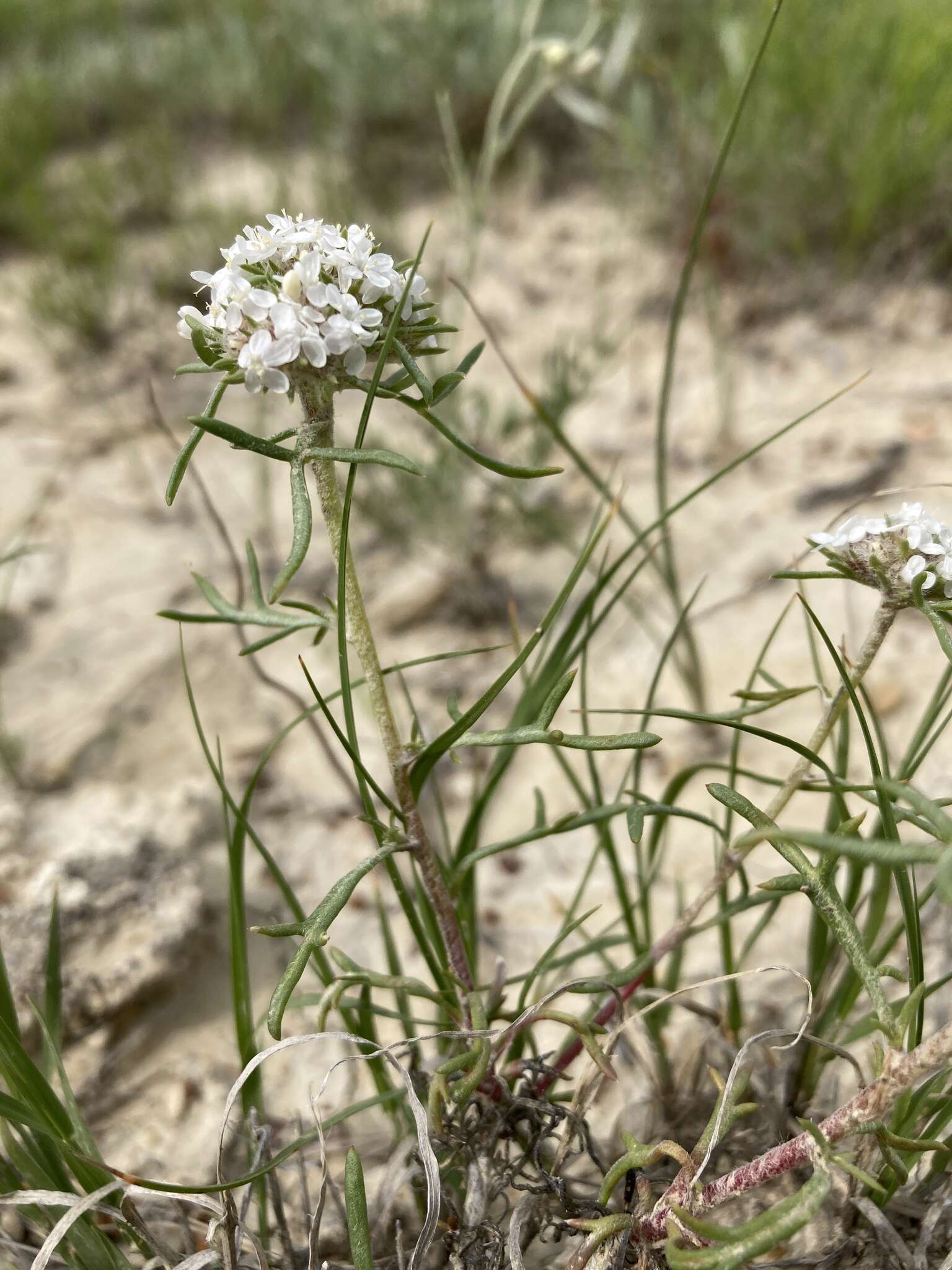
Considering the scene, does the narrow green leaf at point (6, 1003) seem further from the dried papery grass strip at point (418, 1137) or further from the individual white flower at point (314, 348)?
the individual white flower at point (314, 348)

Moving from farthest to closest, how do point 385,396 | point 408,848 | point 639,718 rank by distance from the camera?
point 639,718, point 408,848, point 385,396

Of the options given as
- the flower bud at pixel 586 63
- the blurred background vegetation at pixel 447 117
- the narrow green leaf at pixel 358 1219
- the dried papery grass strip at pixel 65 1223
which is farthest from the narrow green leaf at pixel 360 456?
the flower bud at pixel 586 63

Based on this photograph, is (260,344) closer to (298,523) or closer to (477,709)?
(298,523)

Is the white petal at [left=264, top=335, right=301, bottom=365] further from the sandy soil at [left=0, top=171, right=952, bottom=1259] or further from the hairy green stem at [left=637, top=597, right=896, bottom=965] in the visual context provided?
the sandy soil at [left=0, top=171, right=952, bottom=1259]

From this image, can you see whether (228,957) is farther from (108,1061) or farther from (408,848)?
(408,848)

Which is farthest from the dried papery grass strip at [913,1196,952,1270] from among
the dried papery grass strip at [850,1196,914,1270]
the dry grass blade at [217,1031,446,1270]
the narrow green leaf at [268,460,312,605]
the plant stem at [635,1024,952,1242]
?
the narrow green leaf at [268,460,312,605]

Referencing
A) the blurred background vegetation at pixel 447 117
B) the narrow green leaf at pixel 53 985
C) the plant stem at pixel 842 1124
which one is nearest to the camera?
the plant stem at pixel 842 1124

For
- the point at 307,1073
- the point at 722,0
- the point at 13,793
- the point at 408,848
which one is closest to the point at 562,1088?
the point at 307,1073
